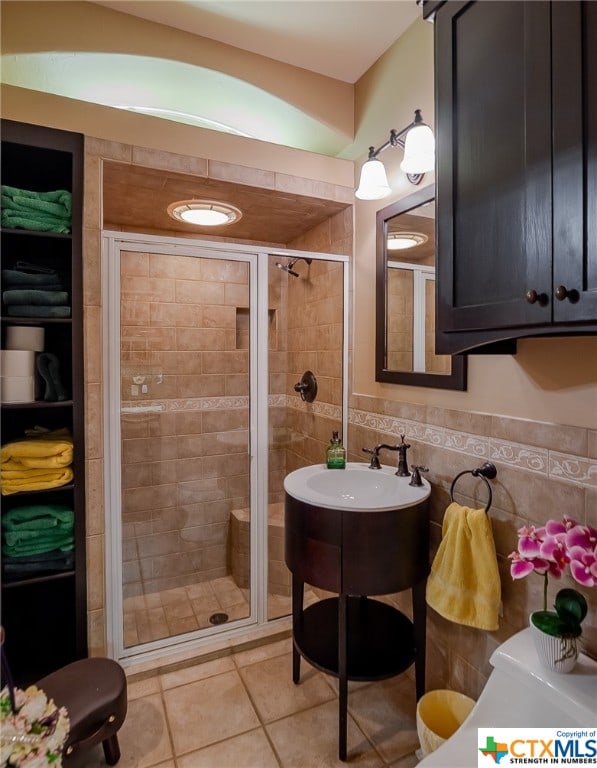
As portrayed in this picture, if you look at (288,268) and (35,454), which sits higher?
(288,268)

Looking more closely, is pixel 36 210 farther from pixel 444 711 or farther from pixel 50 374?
pixel 444 711

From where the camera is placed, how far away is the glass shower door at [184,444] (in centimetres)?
206

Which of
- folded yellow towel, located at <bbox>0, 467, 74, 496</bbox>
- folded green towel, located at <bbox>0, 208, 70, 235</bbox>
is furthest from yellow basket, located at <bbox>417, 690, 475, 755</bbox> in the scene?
folded green towel, located at <bbox>0, 208, 70, 235</bbox>

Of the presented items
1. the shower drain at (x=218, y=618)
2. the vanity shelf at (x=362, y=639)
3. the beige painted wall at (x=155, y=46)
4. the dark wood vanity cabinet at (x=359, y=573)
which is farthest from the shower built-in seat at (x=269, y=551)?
the beige painted wall at (x=155, y=46)

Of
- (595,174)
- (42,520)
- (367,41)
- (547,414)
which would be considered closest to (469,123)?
(595,174)

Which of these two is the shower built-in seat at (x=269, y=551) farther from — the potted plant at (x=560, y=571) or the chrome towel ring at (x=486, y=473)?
the potted plant at (x=560, y=571)

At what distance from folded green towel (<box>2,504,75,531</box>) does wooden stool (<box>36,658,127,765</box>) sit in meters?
0.52

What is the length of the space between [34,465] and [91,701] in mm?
837

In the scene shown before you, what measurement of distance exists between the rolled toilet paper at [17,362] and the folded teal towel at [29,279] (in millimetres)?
254

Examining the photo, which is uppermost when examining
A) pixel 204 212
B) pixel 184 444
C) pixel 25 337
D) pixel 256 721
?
pixel 204 212

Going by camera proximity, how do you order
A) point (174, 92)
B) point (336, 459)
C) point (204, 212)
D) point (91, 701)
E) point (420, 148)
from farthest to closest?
point (204, 212)
point (174, 92)
point (336, 459)
point (420, 148)
point (91, 701)

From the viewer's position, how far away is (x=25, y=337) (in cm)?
168

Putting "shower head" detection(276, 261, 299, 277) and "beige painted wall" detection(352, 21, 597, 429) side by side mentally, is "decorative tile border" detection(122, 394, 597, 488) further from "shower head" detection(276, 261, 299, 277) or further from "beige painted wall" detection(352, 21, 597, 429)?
"shower head" detection(276, 261, 299, 277)

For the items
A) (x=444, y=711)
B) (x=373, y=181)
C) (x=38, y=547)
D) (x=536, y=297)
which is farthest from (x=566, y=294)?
(x=38, y=547)
